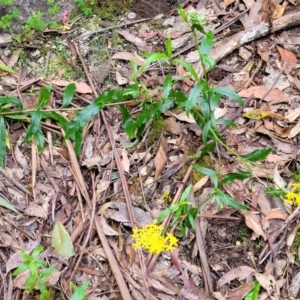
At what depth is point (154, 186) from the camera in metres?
2.79

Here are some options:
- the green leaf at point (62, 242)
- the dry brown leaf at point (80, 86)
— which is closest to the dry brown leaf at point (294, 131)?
the dry brown leaf at point (80, 86)

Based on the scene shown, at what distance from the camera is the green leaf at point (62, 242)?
2.56m

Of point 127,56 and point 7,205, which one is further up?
point 127,56

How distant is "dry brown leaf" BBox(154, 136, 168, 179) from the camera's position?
282 centimetres

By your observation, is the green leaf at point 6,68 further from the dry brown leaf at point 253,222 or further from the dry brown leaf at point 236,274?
the dry brown leaf at point 236,274

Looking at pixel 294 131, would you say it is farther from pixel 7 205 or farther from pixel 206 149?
pixel 7 205

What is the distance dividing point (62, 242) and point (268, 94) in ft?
5.19

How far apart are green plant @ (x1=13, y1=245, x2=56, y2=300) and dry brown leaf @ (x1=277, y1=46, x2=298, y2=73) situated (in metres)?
1.97

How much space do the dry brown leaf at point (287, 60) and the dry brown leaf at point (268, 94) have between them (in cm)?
22

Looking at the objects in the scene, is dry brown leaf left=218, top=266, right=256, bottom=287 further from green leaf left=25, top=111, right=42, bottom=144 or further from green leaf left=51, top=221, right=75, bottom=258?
green leaf left=25, top=111, right=42, bottom=144

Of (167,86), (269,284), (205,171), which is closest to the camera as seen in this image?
(269,284)

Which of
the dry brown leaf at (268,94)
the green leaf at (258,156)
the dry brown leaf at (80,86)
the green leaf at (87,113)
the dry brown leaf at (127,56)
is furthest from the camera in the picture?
the dry brown leaf at (127,56)

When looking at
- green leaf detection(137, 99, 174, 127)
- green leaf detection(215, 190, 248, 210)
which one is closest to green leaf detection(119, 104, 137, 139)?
green leaf detection(137, 99, 174, 127)

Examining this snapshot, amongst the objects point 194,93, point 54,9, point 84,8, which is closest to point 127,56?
point 84,8
